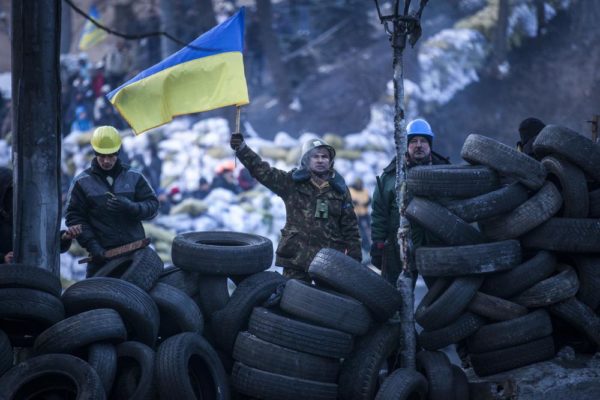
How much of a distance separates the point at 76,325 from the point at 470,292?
3244 millimetres

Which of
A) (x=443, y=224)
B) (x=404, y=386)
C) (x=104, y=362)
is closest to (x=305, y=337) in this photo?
(x=404, y=386)

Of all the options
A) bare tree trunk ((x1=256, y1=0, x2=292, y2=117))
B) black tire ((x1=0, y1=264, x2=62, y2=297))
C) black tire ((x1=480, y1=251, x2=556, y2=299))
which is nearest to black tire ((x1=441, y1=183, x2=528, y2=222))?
Result: black tire ((x1=480, y1=251, x2=556, y2=299))

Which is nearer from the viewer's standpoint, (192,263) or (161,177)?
(192,263)

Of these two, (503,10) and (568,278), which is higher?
(503,10)

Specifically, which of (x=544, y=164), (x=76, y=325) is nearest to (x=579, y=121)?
(x=544, y=164)

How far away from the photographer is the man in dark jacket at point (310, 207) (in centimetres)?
707

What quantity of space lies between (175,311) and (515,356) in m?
2.96

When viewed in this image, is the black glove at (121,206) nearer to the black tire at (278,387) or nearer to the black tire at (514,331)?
the black tire at (278,387)

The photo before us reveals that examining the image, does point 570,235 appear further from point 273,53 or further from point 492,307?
point 273,53

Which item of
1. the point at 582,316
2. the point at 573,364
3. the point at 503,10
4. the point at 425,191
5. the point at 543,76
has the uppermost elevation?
the point at 503,10

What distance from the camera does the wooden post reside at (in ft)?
22.5

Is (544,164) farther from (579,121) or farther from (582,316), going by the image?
(579,121)

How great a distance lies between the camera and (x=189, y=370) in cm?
607

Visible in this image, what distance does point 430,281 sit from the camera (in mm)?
6797
